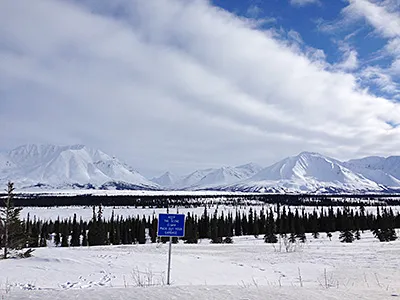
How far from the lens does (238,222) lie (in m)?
112

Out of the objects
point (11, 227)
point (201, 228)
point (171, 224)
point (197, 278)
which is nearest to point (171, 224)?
point (171, 224)

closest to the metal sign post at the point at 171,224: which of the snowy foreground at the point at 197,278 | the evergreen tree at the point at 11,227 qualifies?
the snowy foreground at the point at 197,278

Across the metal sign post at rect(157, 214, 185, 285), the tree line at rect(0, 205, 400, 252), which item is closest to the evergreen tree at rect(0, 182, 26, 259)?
the metal sign post at rect(157, 214, 185, 285)

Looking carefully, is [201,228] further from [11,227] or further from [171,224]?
[171,224]

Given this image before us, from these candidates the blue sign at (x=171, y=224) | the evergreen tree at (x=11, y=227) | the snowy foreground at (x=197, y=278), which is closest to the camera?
the snowy foreground at (x=197, y=278)

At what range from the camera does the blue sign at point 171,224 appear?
1523 centimetres

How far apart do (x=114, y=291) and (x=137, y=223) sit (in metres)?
93.2

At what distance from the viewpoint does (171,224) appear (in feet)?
A: 50.4

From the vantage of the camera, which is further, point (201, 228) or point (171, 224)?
point (201, 228)

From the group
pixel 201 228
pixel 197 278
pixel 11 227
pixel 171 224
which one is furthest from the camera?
pixel 201 228

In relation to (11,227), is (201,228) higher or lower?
lower

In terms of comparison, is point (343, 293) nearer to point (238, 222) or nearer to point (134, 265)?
point (134, 265)

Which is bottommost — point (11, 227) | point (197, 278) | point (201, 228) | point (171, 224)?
point (201, 228)

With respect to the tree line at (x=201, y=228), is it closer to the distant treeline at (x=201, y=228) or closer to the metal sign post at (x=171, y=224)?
the distant treeline at (x=201, y=228)
